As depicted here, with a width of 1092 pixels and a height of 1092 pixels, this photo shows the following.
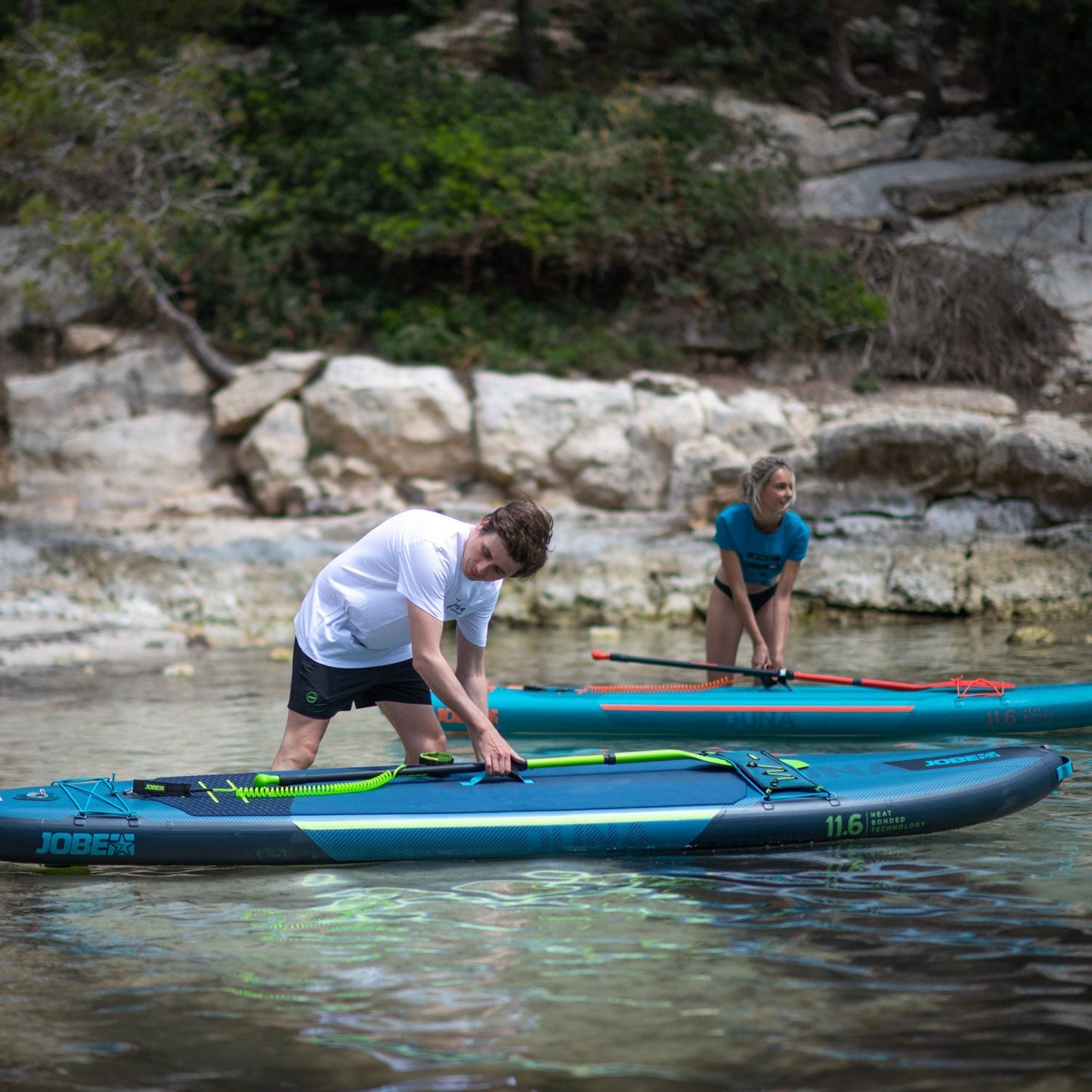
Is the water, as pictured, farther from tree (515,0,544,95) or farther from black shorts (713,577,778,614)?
tree (515,0,544,95)

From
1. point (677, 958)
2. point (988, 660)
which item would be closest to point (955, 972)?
point (677, 958)

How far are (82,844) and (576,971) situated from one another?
166cm

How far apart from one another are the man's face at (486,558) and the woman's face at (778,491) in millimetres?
2311

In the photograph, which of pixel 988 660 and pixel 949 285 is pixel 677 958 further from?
pixel 949 285

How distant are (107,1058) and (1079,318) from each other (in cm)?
1338

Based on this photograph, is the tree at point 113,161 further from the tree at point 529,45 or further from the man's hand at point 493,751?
the man's hand at point 493,751

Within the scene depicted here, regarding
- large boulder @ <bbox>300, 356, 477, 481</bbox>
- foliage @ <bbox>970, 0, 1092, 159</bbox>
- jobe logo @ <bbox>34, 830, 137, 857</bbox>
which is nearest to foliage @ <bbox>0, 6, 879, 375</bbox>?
large boulder @ <bbox>300, 356, 477, 481</bbox>

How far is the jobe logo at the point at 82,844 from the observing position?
143 inches

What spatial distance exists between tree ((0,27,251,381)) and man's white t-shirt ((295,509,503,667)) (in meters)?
8.56

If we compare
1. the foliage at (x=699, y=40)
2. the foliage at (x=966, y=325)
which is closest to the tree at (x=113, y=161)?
the foliage at (x=699, y=40)

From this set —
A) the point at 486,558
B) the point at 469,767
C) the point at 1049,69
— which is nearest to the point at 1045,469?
the point at 1049,69

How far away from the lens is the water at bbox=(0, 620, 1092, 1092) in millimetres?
2441

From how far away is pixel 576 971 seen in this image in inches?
116

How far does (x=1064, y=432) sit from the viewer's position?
10.6m
